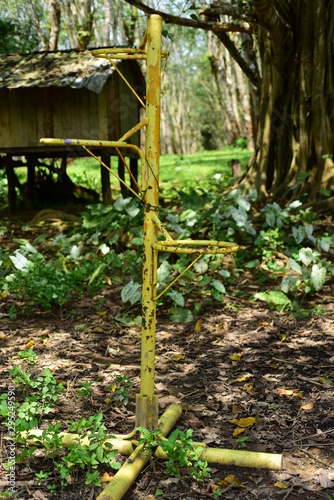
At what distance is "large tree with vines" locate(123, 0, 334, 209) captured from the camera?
6293 mm

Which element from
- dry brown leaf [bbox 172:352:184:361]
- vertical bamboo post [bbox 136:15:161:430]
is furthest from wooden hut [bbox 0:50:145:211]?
vertical bamboo post [bbox 136:15:161:430]

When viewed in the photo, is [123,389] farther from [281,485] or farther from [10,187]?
[10,187]

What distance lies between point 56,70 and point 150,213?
6.95 meters

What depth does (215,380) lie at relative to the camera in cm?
372

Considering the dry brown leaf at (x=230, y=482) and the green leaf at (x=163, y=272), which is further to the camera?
the green leaf at (x=163, y=272)

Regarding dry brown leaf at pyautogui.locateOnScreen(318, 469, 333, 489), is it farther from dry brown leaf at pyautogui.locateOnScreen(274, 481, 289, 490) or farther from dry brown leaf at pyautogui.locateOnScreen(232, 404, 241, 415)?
dry brown leaf at pyautogui.locateOnScreen(232, 404, 241, 415)

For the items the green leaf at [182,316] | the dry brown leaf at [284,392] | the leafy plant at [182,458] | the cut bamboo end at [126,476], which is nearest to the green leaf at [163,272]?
the green leaf at [182,316]

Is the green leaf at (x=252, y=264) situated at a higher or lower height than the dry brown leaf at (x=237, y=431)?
higher

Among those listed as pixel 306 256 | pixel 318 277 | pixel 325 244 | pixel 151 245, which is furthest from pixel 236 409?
pixel 325 244

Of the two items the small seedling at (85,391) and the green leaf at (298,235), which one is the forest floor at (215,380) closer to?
the small seedling at (85,391)

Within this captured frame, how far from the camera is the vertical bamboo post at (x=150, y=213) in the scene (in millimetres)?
2537

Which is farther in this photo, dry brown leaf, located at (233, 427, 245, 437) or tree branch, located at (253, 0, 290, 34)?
tree branch, located at (253, 0, 290, 34)

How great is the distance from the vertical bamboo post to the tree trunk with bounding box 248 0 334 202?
392 centimetres

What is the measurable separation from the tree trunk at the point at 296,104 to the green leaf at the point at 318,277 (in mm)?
1891
